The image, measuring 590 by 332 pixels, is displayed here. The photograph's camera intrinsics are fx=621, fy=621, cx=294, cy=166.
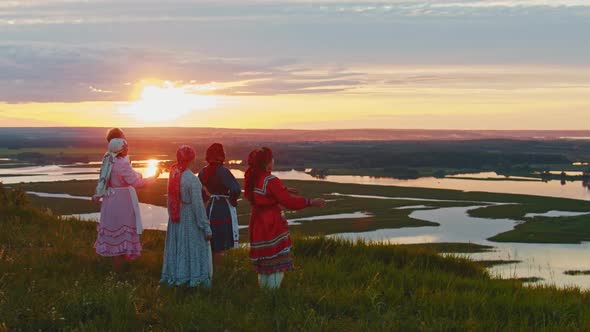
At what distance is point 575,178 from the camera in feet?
398

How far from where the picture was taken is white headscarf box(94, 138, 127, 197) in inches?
370

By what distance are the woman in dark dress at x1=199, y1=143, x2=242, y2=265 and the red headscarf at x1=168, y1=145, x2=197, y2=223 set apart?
59 centimetres

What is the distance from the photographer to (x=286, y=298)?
7574 mm

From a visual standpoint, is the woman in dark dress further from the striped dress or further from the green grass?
the green grass

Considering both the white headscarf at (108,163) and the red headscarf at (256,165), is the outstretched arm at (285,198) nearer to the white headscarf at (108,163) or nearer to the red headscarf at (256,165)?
the red headscarf at (256,165)

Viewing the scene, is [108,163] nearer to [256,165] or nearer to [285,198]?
[256,165]

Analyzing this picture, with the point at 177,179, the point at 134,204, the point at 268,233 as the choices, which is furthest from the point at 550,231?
the point at 177,179

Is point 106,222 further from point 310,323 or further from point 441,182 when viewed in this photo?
point 441,182

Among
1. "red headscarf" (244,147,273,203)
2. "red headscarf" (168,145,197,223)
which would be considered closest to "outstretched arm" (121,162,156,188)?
"red headscarf" (168,145,197,223)

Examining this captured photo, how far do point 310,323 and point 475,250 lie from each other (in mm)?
40334

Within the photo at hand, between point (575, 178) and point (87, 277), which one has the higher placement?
point (87, 277)

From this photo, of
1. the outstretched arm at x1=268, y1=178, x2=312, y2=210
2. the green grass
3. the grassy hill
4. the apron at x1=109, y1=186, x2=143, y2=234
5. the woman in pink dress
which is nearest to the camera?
the grassy hill

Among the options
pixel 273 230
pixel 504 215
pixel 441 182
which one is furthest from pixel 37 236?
pixel 441 182

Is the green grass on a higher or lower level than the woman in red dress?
lower
